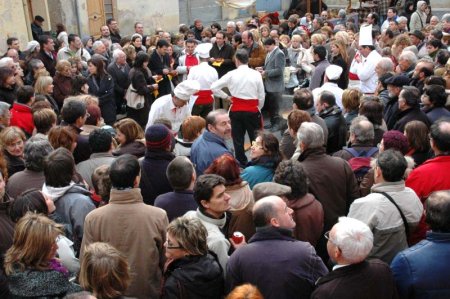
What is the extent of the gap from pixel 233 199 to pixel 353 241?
4.13ft

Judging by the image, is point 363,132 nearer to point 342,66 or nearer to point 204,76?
point 204,76

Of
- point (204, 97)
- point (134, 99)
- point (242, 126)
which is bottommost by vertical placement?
point (242, 126)

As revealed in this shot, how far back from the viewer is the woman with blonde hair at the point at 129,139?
590 cm

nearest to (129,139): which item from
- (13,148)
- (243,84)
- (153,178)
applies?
(153,178)

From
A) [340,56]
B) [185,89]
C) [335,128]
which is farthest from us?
[340,56]

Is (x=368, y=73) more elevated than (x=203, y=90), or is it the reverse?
(x=368, y=73)

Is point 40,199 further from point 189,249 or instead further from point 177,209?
point 189,249

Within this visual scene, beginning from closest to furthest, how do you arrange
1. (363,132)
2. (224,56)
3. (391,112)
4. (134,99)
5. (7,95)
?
(363,132) → (391,112) → (7,95) → (134,99) → (224,56)

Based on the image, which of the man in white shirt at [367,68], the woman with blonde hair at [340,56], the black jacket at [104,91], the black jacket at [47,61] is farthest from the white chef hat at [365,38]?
the black jacket at [47,61]

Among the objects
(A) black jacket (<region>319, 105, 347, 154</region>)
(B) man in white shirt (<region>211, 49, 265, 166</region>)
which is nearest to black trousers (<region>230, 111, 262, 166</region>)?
(B) man in white shirt (<region>211, 49, 265, 166</region>)

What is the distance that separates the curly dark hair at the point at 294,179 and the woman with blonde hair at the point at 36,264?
1.70 m

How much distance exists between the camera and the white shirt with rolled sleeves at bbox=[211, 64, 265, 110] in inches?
337

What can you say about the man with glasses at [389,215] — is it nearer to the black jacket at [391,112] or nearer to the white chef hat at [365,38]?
the black jacket at [391,112]

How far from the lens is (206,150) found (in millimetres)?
5875
